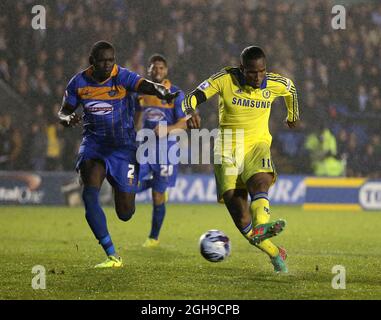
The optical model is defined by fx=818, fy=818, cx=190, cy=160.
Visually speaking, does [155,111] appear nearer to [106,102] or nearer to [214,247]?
[106,102]

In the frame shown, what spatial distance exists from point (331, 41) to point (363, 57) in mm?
999

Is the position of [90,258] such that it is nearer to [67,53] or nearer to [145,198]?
[145,198]

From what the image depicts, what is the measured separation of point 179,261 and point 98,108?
2013 millimetres

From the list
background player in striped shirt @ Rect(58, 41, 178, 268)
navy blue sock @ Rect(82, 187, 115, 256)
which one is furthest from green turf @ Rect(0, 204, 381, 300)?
background player in striped shirt @ Rect(58, 41, 178, 268)

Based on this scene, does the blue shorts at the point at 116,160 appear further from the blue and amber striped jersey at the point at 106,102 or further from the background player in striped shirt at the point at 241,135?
the background player in striped shirt at the point at 241,135

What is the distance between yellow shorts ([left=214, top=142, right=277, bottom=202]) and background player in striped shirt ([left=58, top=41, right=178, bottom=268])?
2.99ft

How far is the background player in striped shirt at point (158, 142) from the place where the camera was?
11070mm

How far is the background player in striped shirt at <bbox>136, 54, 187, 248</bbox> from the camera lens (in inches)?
436

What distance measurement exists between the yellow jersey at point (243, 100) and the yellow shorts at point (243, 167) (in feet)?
0.37

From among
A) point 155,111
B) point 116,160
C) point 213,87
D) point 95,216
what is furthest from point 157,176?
point 213,87

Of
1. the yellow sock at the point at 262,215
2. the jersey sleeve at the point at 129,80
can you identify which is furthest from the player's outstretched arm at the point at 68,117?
the yellow sock at the point at 262,215

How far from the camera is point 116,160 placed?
873 centimetres

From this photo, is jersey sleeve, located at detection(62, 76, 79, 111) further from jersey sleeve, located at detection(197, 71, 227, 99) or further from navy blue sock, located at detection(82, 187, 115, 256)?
jersey sleeve, located at detection(197, 71, 227, 99)

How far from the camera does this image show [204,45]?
2091 cm
